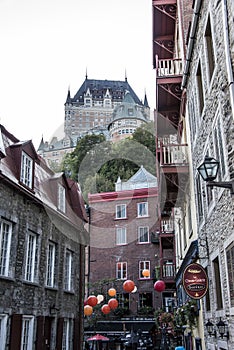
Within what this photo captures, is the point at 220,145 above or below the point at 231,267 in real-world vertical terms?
above

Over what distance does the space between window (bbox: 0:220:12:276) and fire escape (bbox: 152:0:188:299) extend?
561 cm

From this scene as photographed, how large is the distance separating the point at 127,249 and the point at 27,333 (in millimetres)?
20196

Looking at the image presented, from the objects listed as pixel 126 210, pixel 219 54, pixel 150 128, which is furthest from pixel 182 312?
pixel 150 128

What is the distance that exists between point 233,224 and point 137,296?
80.7 ft

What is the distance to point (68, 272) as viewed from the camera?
55.9 ft

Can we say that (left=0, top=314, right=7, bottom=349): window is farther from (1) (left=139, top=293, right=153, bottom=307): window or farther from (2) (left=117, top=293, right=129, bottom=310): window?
(1) (left=139, top=293, right=153, bottom=307): window

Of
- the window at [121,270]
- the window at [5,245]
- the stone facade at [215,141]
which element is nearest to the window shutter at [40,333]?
the window at [5,245]

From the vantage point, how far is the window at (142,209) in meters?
33.1

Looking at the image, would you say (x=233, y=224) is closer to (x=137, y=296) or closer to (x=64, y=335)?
(x=64, y=335)

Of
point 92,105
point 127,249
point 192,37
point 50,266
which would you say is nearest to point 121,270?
point 127,249

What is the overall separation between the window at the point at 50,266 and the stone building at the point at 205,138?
4935 mm

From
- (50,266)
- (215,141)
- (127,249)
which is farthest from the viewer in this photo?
(127,249)

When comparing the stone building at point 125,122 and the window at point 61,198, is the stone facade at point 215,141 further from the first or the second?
the stone building at point 125,122

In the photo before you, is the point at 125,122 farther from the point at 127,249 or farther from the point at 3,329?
the point at 3,329
